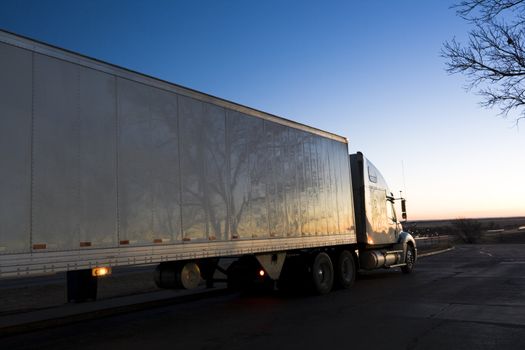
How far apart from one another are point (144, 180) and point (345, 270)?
27.1 feet

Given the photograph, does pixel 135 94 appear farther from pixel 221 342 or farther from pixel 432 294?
pixel 432 294

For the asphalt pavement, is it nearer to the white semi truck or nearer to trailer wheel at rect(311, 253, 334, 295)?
trailer wheel at rect(311, 253, 334, 295)

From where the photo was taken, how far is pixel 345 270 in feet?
47.2

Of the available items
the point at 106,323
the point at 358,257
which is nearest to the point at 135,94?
the point at 106,323

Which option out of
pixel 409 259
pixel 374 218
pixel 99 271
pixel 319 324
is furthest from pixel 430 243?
pixel 99 271

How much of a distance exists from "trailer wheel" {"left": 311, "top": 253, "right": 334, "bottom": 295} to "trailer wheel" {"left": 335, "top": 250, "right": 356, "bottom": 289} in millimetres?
534

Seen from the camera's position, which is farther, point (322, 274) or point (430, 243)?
point (430, 243)

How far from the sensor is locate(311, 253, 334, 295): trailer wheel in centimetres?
1280

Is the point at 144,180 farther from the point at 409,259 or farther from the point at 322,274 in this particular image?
the point at 409,259

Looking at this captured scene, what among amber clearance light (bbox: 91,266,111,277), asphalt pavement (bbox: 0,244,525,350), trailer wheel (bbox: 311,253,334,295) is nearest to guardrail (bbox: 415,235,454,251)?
trailer wheel (bbox: 311,253,334,295)

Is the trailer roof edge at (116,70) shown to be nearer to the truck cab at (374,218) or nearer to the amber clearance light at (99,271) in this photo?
the amber clearance light at (99,271)

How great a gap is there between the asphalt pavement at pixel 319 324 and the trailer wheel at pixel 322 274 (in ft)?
1.05

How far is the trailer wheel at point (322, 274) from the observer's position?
42.0 feet

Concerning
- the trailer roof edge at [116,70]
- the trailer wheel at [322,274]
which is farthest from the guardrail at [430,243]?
the trailer roof edge at [116,70]
